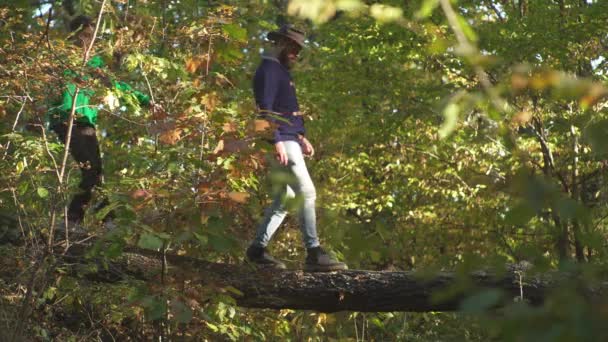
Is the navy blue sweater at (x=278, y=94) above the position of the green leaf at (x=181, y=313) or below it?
above

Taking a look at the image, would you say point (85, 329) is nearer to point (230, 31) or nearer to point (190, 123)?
point (190, 123)

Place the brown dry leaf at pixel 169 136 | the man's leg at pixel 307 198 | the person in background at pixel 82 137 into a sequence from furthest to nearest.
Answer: the person in background at pixel 82 137, the man's leg at pixel 307 198, the brown dry leaf at pixel 169 136

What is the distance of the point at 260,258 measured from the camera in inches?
234

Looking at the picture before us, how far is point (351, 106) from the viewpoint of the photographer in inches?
562

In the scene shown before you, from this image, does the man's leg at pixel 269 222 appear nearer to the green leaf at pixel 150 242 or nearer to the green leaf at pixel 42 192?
the green leaf at pixel 42 192

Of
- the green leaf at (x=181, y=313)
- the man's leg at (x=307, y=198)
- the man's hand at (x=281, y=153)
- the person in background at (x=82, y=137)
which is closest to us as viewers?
the green leaf at (x=181, y=313)

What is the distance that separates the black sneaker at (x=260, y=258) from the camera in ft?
19.4

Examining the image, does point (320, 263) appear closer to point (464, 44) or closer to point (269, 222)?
point (269, 222)

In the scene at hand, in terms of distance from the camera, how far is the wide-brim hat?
582 cm

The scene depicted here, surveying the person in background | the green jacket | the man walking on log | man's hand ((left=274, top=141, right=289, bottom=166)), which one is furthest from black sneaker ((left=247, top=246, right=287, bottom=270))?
the green jacket

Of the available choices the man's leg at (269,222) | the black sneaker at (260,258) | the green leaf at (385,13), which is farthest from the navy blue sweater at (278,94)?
the green leaf at (385,13)

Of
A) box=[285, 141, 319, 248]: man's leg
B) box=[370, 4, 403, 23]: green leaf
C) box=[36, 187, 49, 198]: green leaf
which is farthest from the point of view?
box=[285, 141, 319, 248]: man's leg

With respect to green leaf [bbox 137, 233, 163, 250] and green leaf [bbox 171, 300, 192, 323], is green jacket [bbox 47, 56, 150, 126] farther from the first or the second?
green leaf [bbox 171, 300, 192, 323]

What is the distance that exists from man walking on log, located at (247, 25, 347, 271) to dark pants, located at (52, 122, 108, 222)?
1573 millimetres
